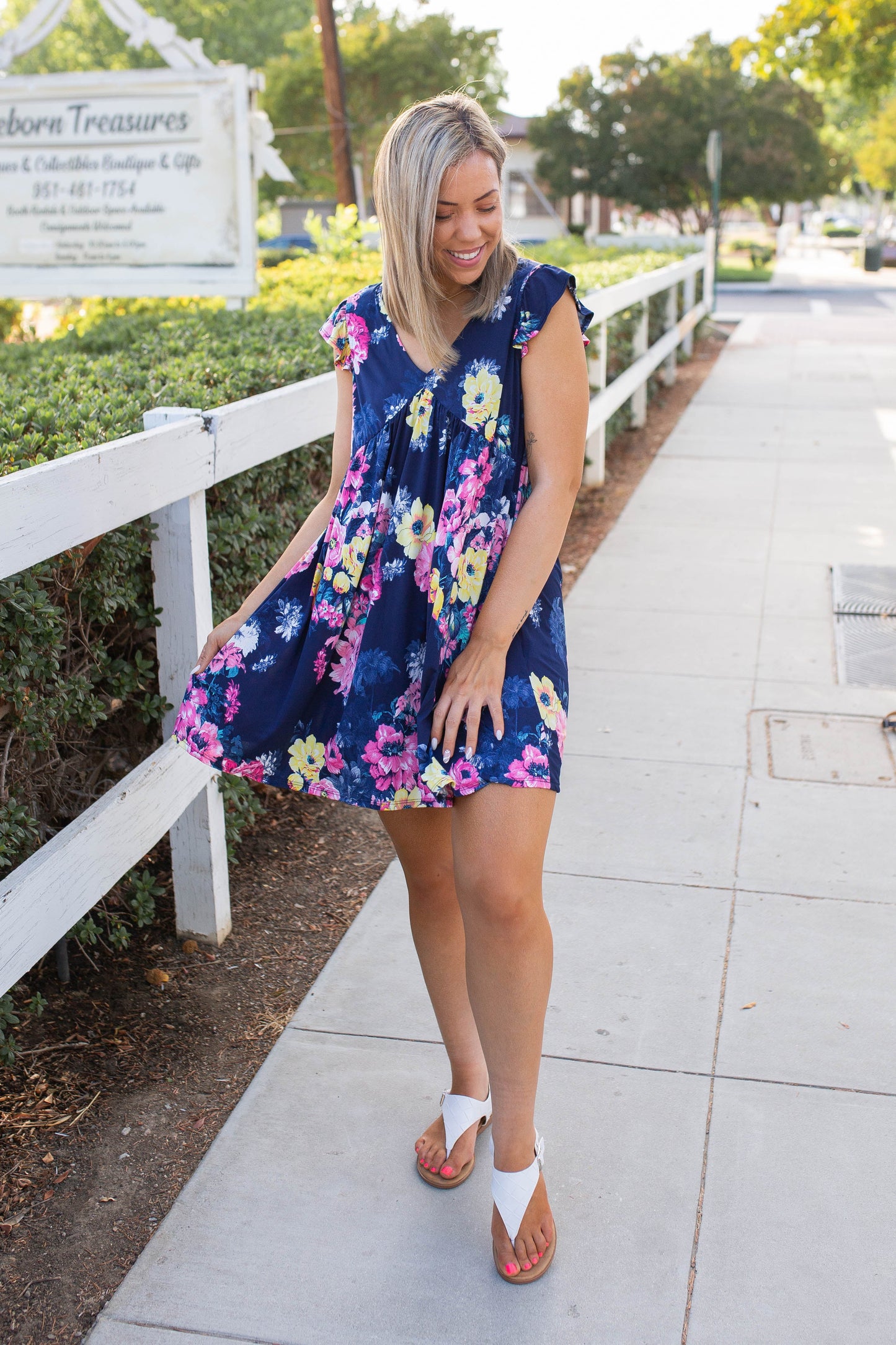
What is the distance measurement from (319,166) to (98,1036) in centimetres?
4284

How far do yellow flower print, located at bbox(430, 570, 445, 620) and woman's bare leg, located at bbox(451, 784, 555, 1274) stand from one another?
1.00ft

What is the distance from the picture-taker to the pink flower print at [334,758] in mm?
2129

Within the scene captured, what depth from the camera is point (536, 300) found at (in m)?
2.01

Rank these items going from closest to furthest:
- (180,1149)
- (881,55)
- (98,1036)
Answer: (180,1149) → (98,1036) → (881,55)

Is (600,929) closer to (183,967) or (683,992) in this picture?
(683,992)

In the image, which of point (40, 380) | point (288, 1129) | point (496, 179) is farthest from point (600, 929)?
point (40, 380)

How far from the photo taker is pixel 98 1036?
9.32 ft

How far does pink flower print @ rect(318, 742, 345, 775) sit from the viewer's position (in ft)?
6.98

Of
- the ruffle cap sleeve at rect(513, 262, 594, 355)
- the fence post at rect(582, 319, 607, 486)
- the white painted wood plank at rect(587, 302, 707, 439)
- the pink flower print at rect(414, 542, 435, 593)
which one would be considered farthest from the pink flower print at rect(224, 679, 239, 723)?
the fence post at rect(582, 319, 607, 486)

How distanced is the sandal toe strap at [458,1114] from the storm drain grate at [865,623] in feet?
9.90

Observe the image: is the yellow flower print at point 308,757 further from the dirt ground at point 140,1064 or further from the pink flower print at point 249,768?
the dirt ground at point 140,1064

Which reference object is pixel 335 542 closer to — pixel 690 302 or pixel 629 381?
pixel 629 381

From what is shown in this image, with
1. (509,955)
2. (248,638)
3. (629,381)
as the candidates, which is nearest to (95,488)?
(248,638)

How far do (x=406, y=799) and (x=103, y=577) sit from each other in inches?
42.1
